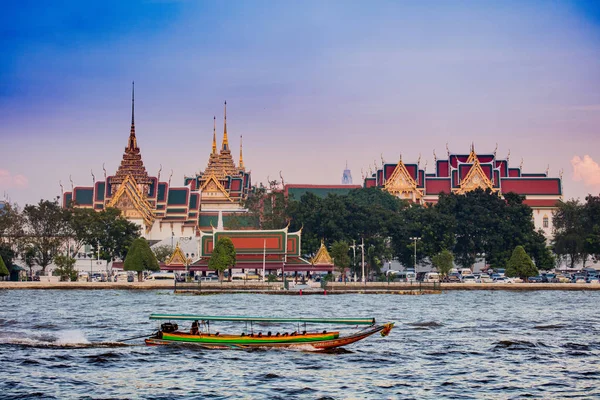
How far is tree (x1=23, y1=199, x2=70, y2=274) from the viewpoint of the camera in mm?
106131

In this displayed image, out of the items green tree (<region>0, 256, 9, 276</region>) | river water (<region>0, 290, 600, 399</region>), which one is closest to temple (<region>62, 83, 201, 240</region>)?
green tree (<region>0, 256, 9, 276</region>)

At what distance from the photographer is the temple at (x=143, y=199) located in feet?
474

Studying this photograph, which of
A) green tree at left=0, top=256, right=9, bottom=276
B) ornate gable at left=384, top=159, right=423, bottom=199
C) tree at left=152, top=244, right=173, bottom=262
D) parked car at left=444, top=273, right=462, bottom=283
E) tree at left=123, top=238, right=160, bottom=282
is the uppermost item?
ornate gable at left=384, top=159, right=423, bottom=199

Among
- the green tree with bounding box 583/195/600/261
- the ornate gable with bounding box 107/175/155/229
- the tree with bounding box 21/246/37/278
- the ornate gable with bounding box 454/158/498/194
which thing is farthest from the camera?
the ornate gable with bounding box 454/158/498/194

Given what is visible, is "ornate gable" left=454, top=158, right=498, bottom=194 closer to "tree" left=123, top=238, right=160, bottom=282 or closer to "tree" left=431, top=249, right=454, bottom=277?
"tree" left=431, top=249, right=454, bottom=277

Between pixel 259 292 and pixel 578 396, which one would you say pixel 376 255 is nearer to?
pixel 259 292

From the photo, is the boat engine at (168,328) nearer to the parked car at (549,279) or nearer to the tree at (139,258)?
the tree at (139,258)

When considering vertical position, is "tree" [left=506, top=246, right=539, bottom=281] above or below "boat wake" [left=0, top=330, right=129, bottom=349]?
above

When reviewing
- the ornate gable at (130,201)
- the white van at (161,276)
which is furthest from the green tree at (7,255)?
the ornate gable at (130,201)

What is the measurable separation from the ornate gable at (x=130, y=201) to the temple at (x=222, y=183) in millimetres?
15690

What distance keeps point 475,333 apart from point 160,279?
57296mm

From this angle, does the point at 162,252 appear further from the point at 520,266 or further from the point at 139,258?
the point at 520,266

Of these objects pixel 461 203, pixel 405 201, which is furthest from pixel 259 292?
pixel 405 201

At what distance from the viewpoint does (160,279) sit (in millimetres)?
102500
